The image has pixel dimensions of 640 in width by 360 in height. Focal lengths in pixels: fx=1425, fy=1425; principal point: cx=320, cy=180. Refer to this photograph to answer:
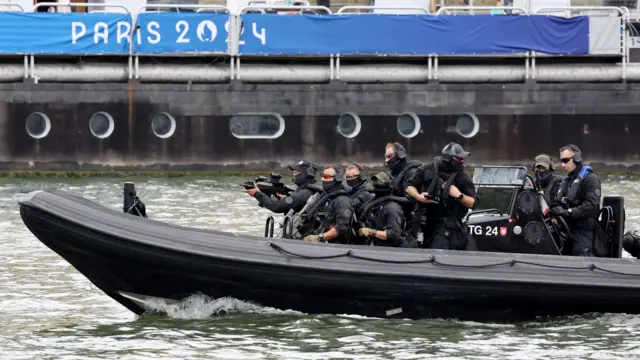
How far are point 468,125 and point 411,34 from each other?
7.39ft

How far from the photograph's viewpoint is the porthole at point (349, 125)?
28734 mm

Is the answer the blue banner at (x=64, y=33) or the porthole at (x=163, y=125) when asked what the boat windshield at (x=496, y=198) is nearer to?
the porthole at (x=163, y=125)

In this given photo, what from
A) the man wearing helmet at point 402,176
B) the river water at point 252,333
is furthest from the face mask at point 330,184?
the river water at point 252,333

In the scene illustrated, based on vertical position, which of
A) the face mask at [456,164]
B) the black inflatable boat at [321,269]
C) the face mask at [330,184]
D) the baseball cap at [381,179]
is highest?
the face mask at [456,164]

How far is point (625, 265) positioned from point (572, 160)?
3.87ft

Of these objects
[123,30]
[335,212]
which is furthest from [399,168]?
[123,30]

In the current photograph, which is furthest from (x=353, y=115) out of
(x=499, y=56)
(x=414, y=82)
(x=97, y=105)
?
(x=97, y=105)

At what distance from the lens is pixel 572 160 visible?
44.9 feet

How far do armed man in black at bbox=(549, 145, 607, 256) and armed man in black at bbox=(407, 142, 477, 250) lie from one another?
0.93 meters

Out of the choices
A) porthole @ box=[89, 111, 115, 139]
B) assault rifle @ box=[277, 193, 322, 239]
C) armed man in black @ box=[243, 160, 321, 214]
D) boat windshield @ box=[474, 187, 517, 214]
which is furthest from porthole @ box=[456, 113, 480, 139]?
assault rifle @ box=[277, 193, 322, 239]

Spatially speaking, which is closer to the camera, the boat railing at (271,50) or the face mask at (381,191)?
the face mask at (381,191)

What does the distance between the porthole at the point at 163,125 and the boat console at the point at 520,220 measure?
48.6ft

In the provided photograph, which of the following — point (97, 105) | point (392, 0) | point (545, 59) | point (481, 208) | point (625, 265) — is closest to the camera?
point (625, 265)

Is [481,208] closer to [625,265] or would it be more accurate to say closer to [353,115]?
[625,265]
